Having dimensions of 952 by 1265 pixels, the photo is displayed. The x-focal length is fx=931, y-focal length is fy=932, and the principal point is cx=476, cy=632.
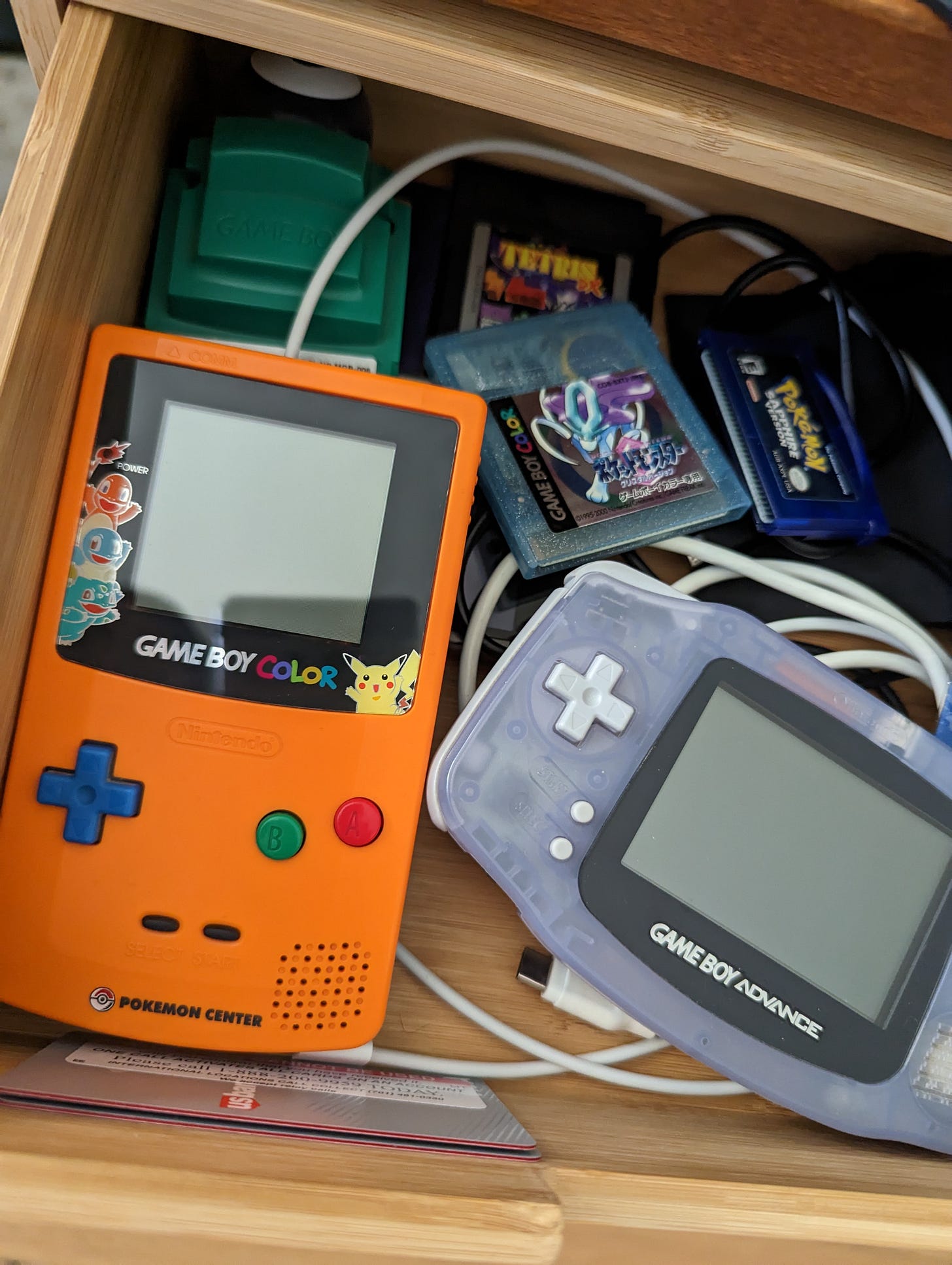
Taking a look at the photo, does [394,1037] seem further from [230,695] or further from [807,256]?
[807,256]

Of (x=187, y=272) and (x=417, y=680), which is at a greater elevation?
(x=187, y=272)

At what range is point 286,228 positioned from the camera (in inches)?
22.5

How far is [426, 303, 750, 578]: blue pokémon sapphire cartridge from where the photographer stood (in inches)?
23.2

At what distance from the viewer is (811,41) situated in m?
0.36

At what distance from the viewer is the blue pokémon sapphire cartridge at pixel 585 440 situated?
0.59 metres

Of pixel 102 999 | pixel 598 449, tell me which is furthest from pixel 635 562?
pixel 102 999

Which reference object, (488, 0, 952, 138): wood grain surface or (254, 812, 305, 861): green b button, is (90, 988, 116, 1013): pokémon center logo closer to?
(254, 812, 305, 861): green b button

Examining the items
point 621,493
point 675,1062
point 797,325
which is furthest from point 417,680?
point 797,325

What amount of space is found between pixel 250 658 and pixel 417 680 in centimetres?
9

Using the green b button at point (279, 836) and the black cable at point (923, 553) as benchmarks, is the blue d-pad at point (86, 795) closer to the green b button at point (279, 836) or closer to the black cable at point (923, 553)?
the green b button at point (279, 836)

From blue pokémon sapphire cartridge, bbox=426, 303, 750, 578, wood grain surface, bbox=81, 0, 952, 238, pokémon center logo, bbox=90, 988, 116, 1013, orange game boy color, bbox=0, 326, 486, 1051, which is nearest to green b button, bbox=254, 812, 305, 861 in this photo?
orange game boy color, bbox=0, 326, 486, 1051

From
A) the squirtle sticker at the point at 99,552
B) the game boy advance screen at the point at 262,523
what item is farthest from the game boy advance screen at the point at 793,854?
the squirtle sticker at the point at 99,552

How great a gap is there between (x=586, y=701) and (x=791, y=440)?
0.81ft

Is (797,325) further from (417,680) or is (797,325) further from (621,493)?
(417,680)
